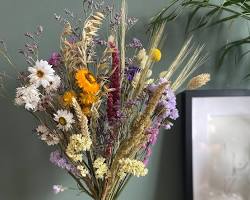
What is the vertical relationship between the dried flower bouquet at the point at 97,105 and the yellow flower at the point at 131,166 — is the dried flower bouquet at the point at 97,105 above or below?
above

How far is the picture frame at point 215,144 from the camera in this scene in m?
1.15

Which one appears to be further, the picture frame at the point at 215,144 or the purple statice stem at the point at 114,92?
the picture frame at the point at 215,144

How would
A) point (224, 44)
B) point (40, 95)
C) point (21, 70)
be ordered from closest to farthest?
point (40, 95) → point (21, 70) → point (224, 44)

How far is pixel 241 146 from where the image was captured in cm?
118

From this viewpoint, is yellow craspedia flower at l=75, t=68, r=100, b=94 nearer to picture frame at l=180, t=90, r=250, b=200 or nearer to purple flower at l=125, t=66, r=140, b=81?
purple flower at l=125, t=66, r=140, b=81

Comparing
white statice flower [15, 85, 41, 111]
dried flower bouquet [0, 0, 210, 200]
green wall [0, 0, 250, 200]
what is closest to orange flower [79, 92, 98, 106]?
dried flower bouquet [0, 0, 210, 200]

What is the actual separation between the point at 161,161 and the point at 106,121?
0.34 m

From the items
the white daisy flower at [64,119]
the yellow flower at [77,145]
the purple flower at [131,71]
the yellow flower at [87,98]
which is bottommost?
the yellow flower at [77,145]

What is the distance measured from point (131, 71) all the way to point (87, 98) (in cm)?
14

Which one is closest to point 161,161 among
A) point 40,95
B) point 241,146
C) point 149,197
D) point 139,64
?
point 149,197

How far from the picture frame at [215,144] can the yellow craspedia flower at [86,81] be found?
372 mm

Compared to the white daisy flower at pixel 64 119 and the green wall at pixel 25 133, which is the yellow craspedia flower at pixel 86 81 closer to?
the white daisy flower at pixel 64 119

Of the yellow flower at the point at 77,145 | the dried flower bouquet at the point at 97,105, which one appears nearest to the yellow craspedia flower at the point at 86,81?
the dried flower bouquet at the point at 97,105

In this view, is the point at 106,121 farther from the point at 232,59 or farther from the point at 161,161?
the point at 232,59
